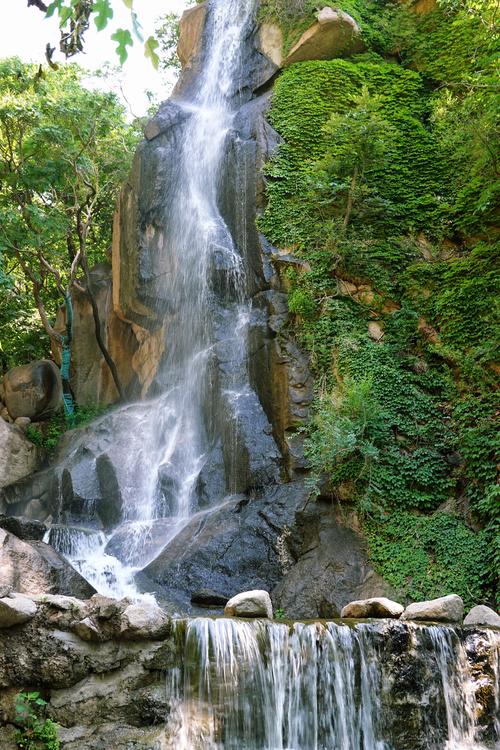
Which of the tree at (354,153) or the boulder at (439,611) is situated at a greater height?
the tree at (354,153)

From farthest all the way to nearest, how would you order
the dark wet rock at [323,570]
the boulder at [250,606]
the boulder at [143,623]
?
the dark wet rock at [323,570] → the boulder at [250,606] → the boulder at [143,623]

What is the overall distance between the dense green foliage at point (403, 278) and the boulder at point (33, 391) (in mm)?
8899

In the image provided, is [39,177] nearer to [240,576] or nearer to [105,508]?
[105,508]

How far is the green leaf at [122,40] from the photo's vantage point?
3.05 metres

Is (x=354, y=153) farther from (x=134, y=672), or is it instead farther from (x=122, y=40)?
(x=122, y=40)

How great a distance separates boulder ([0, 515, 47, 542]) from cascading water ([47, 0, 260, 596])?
2.93 feet

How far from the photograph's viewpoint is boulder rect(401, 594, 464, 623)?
7.50 metres

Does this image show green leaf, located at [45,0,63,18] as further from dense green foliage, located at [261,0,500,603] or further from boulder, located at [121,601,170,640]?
dense green foliage, located at [261,0,500,603]

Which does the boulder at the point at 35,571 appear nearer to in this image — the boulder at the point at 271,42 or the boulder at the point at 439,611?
the boulder at the point at 439,611

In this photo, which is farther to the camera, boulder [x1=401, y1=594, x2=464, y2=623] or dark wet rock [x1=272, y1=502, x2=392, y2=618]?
dark wet rock [x1=272, y1=502, x2=392, y2=618]

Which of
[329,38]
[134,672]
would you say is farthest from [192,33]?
[134,672]

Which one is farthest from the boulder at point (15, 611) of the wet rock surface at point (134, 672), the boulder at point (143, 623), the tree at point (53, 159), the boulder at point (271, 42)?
the boulder at point (271, 42)

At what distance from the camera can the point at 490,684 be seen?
701 cm

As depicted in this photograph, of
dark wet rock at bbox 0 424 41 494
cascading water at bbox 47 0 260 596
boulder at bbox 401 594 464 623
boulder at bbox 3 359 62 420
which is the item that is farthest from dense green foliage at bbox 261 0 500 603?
boulder at bbox 3 359 62 420
